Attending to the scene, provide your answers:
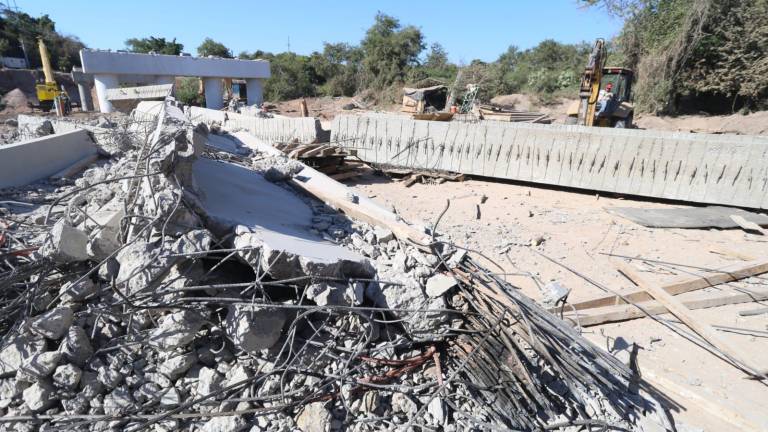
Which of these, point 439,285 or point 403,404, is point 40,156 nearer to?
point 439,285

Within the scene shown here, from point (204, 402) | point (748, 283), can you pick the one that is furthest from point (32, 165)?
point (748, 283)

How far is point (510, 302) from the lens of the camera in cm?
296

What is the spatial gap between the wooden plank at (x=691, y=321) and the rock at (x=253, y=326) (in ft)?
12.6

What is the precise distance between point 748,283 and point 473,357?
4.35 metres

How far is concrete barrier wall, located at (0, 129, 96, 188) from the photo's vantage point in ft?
17.4

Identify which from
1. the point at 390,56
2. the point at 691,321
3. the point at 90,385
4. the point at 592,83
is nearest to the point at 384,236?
the point at 90,385

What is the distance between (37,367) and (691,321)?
5354mm

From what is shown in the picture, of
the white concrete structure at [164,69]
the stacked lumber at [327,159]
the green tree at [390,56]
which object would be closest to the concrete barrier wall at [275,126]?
the stacked lumber at [327,159]

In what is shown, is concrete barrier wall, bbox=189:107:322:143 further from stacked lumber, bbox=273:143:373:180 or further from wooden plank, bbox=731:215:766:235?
wooden plank, bbox=731:215:766:235

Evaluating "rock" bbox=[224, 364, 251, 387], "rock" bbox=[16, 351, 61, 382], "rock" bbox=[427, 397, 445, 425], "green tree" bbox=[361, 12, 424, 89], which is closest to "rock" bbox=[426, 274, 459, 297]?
"rock" bbox=[427, 397, 445, 425]

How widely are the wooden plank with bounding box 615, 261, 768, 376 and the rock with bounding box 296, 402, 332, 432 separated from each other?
11.5 ft

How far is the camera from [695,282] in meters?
4.71

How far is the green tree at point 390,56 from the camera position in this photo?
3519cm

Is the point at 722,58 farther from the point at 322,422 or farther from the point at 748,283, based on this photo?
the point at 322,422
